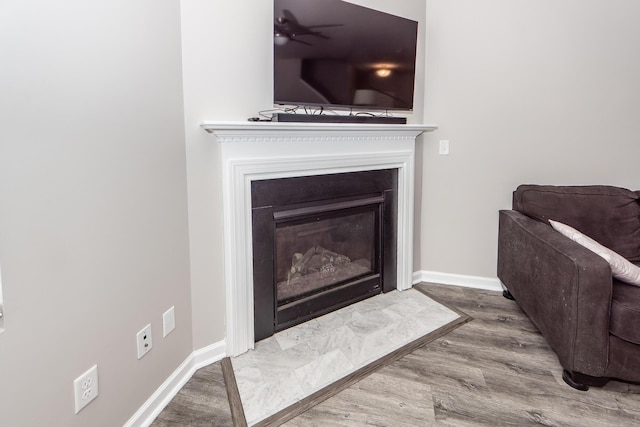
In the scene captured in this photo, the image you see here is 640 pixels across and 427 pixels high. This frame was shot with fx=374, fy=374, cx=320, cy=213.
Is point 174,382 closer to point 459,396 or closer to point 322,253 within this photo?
point 322,253

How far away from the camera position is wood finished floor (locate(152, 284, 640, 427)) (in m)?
1.62

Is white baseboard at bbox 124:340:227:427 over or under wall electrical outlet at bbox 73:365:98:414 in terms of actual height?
under

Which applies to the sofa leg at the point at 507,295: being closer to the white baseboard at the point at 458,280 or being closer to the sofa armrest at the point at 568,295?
the white baseboard at the point at 458,280

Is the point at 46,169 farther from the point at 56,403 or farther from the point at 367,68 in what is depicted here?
the point at 367,68

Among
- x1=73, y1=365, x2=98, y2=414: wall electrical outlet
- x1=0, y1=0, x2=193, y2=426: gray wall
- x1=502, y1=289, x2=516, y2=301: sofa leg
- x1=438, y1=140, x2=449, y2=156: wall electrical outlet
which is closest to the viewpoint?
x1=0, y1=0, x2=193, y2=426: gray wall

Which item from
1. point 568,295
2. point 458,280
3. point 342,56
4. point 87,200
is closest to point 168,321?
point 87,200

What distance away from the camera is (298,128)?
81.0 inches

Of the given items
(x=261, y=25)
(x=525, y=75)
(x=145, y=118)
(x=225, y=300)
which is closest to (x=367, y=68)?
(x=261, y=25)

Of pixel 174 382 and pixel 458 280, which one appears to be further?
pixel 458 280

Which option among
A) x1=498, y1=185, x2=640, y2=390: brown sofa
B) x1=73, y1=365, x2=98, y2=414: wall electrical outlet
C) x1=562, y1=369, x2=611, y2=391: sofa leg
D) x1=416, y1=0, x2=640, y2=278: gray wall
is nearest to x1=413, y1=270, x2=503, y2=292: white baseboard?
x1=416, y1=0, x2=640, y2=278: gray wall

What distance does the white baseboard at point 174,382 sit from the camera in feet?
5.15

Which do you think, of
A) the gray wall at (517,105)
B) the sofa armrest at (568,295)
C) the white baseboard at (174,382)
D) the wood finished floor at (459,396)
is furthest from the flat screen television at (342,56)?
the wood finished floor at (459,396)

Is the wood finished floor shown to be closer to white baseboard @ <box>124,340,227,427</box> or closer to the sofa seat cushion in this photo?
white baseboard @ <box>124,340,227,427</box>

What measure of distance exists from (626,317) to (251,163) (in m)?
1.91
